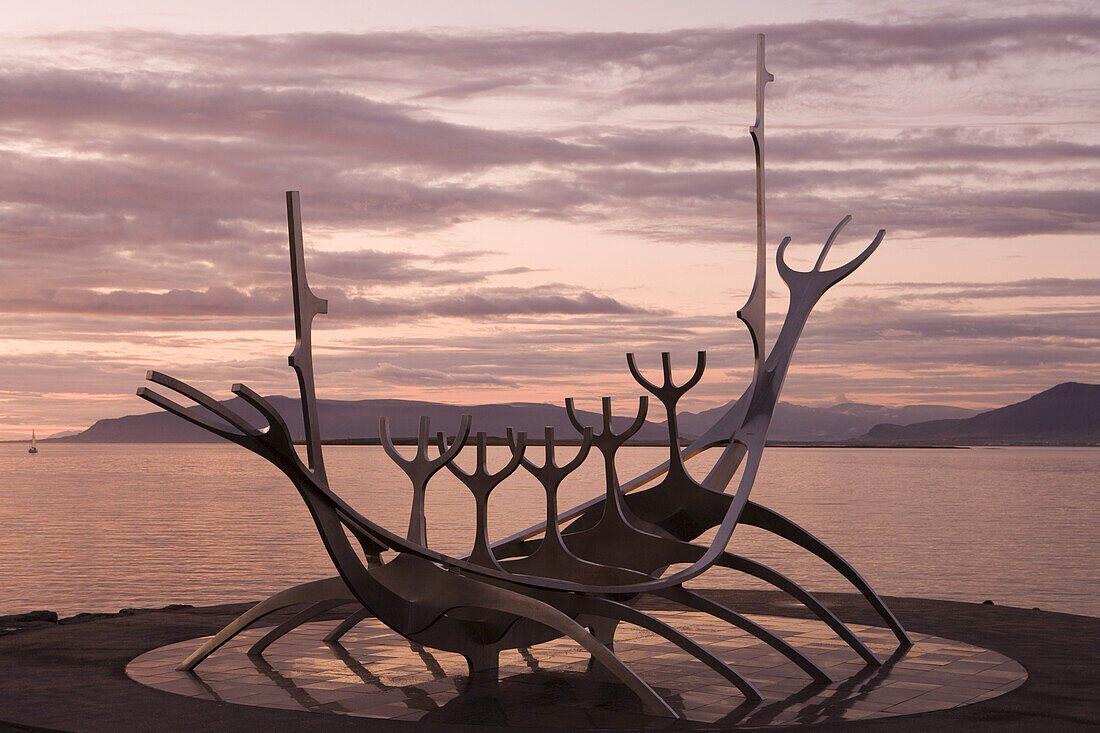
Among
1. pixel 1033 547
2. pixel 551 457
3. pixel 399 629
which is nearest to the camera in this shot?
pixel 399 629

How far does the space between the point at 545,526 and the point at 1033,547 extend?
26739mm

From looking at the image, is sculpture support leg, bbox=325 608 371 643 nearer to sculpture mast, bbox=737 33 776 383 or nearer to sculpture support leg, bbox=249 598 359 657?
sculpture support leg, bbox=249 598 359 657

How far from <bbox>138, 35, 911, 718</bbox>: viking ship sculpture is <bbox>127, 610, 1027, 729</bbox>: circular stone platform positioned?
313 mm

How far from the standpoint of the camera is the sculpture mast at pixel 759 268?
14.5 meters

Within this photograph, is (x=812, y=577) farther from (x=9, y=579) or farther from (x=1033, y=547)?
(x=9, y=579)

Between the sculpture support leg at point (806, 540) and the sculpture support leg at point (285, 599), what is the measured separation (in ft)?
13.7

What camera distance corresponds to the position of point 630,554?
13.3 metres

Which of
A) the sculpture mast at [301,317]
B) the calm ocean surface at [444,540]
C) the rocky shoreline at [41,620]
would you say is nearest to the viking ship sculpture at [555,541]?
the sculpture mast at [301,317]

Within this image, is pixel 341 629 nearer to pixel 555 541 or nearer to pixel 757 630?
pixel 555 541

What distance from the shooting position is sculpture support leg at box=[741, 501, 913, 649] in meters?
13.8

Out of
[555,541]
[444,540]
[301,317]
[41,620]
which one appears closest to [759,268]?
[555,541]

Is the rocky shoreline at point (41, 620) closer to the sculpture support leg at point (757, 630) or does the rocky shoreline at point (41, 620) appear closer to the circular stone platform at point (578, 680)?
the circular stone platform at point (578, 680)

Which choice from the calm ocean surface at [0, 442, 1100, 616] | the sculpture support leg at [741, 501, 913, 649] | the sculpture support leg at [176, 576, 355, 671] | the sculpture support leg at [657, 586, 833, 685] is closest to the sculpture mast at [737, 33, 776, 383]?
the sculpture support leg at [741, 501, 913, 649]

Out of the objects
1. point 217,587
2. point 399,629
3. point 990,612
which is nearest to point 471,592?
point 399,629
